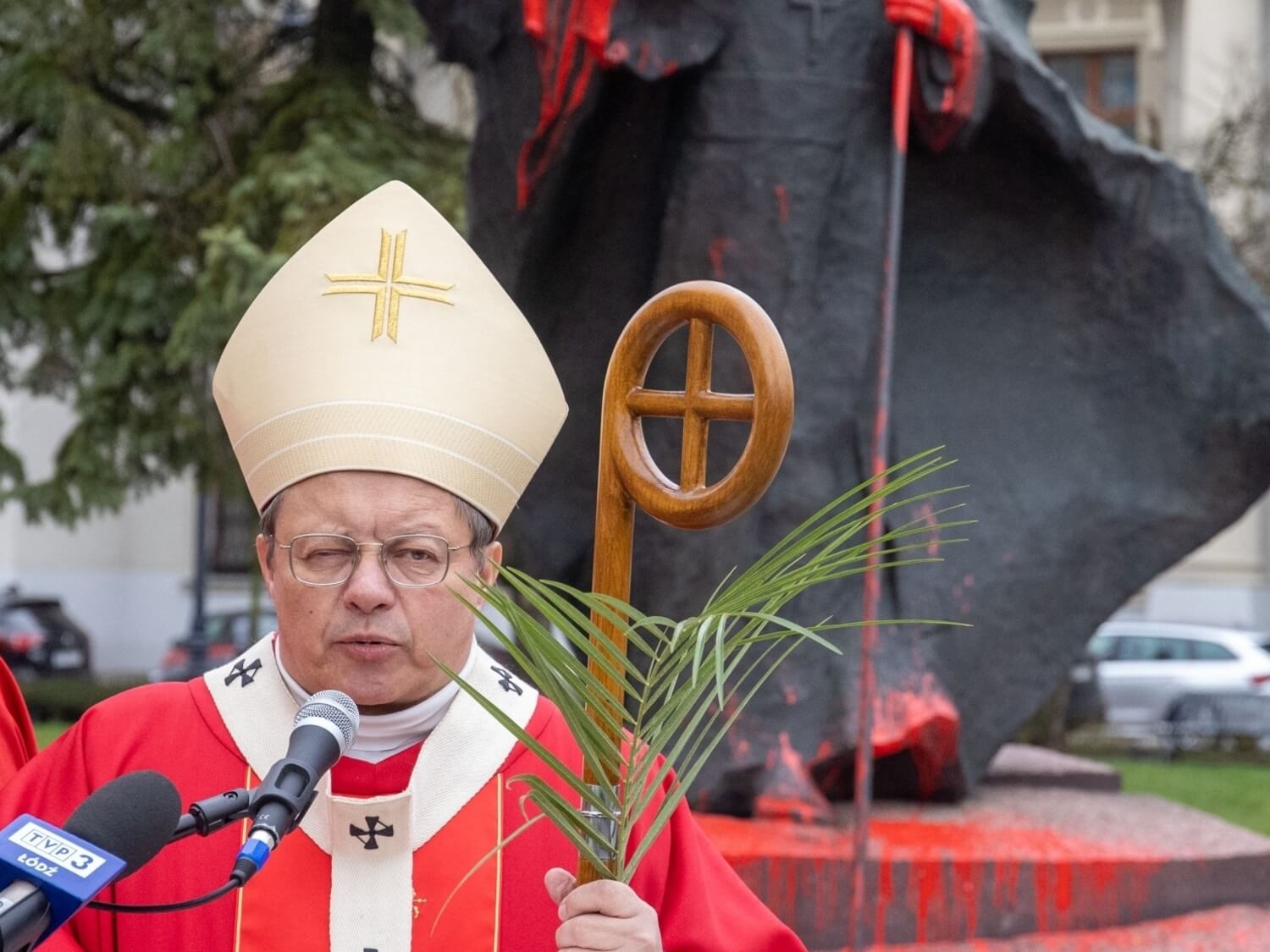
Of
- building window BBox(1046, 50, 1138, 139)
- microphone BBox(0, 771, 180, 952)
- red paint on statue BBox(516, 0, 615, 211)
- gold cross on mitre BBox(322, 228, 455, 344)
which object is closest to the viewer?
microphone BBox(0, 771, 180, 952)

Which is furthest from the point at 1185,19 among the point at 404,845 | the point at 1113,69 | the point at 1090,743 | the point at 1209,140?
the point at 404,845

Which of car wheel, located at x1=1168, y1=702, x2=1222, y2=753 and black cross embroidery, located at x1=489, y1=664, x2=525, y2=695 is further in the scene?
car wheel, located at x1=1168, y1=702, x2=1222, y2=753

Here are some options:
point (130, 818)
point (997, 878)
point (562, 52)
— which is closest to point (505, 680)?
point (130, 818)

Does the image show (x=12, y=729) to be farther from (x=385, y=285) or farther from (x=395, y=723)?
(x=385, y=285)

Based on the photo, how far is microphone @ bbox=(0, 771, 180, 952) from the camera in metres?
1.46

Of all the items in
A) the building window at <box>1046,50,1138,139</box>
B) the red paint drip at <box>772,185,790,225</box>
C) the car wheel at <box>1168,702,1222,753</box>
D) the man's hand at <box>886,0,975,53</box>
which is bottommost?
the car wheel at <box>1168,702,1222,753</box>

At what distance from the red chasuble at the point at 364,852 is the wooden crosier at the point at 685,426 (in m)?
0.48

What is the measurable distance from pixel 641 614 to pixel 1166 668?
15371mm

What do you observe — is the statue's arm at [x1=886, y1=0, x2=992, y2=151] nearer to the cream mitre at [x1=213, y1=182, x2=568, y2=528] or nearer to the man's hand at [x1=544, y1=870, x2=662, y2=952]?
the cream mitre at [x1=213, y1=182, x2=568, y2=528]

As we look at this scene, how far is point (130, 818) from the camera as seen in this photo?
1631 millimetres

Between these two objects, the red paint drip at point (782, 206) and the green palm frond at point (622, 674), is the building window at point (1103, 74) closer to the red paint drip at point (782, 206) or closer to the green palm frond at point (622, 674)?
the red paint drip at point (782, 206)

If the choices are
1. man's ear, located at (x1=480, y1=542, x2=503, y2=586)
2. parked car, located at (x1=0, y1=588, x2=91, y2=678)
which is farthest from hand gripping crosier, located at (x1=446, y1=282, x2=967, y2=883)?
parked car, located at (x1=0, y1=588, x2=91, y2=678)

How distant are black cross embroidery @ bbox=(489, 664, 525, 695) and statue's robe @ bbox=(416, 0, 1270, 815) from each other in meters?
2.54

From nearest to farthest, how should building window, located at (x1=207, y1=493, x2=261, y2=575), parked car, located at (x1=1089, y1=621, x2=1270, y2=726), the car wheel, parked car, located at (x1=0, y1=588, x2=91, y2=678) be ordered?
1. the car wheel
2. parked car, located at (x1=1089, y1=621, x2=1270, y2=726)
3. parked car, located at (x1=0, y1=588, x2=91, y2=678)
4. building window, located at (x1=207, y1=493, x2=261, y2=575)
